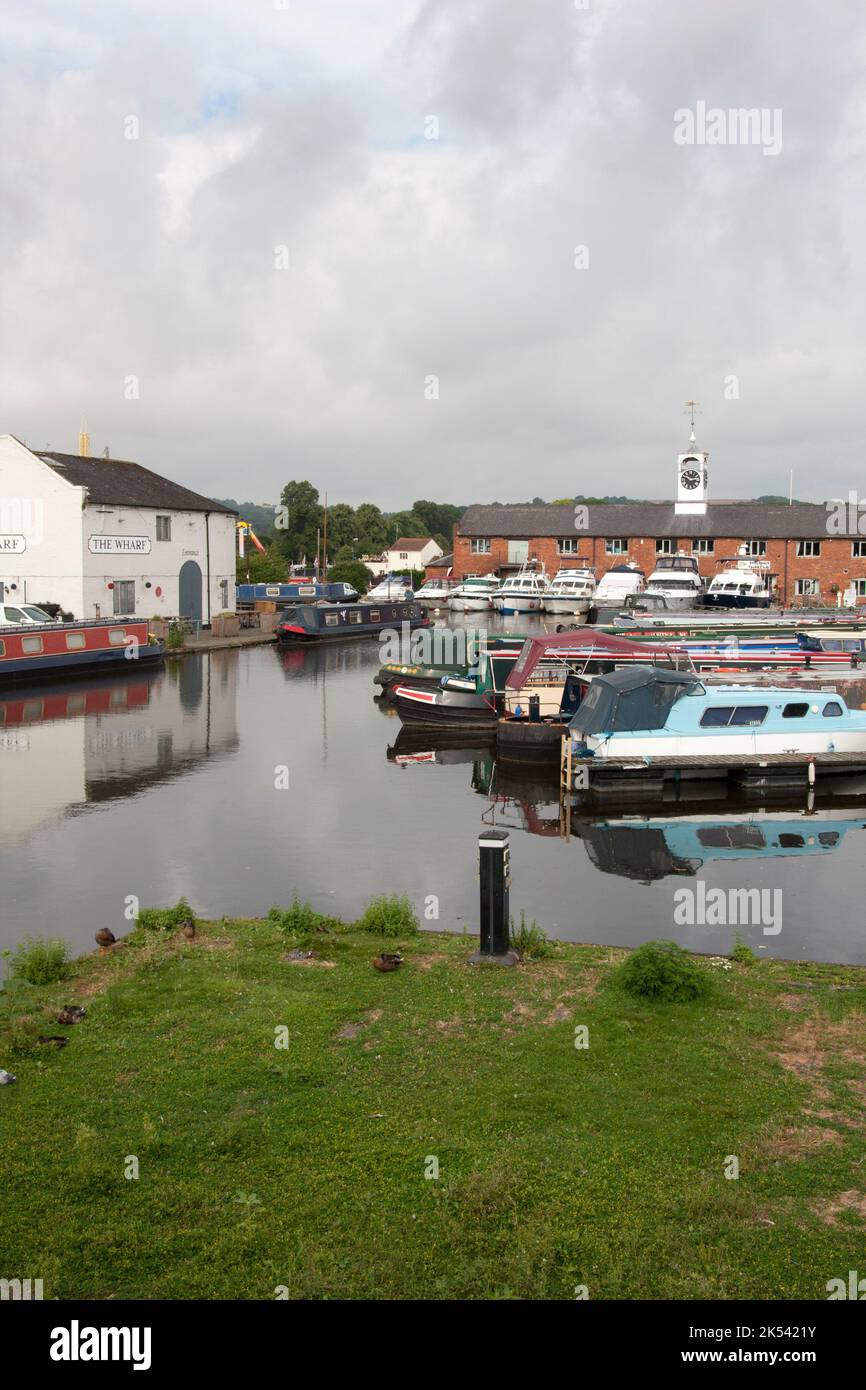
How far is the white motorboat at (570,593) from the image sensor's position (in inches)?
2537

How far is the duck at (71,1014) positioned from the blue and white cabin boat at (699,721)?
1403cm

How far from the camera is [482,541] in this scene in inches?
3187

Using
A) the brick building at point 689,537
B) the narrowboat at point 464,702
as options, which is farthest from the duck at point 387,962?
the brick building at point 689,537

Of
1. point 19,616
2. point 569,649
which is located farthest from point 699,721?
point 19,616

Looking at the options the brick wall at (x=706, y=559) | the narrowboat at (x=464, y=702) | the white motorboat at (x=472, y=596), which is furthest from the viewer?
the white motorboat at (x=472, y=596)

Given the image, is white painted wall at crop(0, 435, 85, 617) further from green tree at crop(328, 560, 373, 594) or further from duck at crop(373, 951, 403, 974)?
green tree at crop(328, 560, 373, 594)

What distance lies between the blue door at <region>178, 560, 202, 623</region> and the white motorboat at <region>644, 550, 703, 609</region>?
75.9 ft

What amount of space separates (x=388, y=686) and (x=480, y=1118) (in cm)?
2637

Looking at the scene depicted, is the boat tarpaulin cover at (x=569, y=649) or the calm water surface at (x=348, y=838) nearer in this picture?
the calm water surface at (x=348, y=838)

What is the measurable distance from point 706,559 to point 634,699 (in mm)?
53759

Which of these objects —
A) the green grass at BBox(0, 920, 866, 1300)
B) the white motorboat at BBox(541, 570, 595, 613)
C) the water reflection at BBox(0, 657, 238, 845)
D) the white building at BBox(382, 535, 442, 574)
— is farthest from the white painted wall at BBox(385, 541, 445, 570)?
the green grass at BBox(0, 920, 866, 1300)

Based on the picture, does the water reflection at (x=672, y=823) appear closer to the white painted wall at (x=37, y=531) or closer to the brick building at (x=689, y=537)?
the white painted wall at (x=37, y=531)
